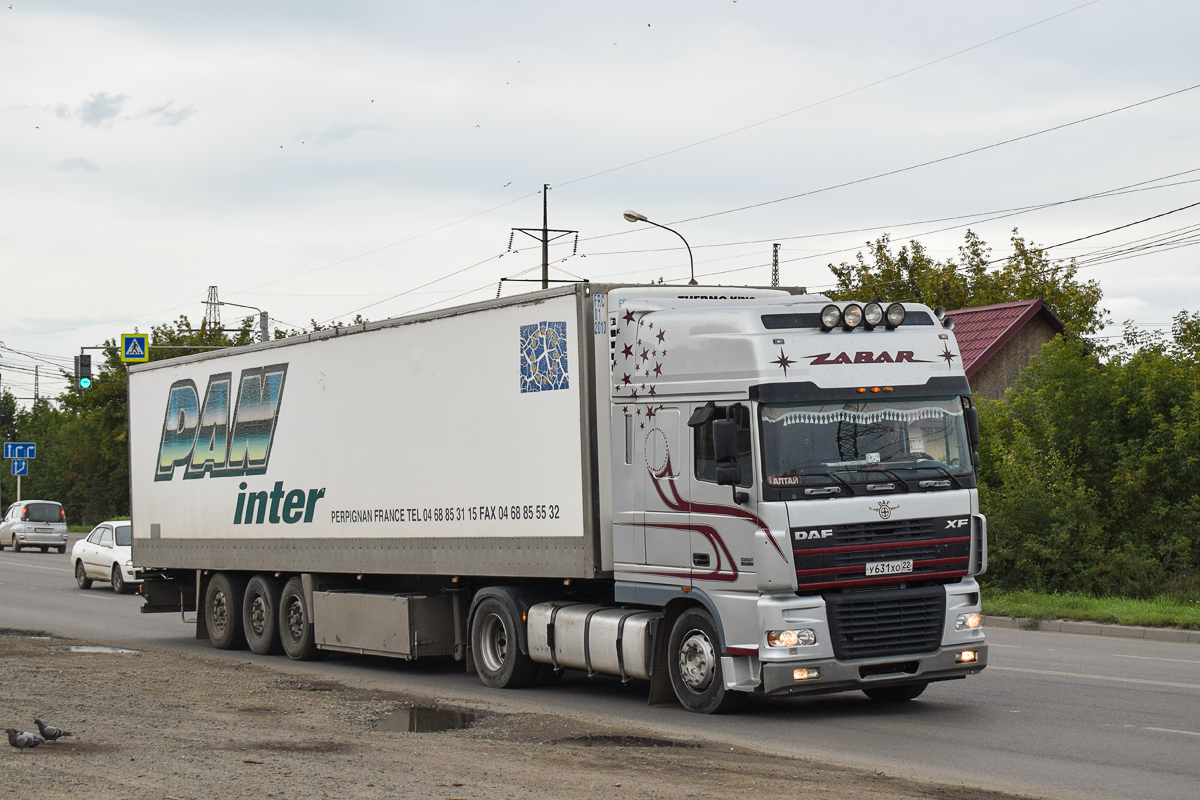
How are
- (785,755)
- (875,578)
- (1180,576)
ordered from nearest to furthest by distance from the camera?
(785,755) → (875,578) → (1180,576)

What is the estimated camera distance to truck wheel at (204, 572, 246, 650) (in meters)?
18.2

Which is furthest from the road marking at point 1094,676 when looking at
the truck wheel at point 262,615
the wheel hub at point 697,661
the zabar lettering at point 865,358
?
the truck wheel at point 262,615

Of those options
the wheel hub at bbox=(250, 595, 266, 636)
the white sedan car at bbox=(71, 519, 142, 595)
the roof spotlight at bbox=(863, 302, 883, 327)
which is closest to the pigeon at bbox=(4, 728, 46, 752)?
the roof spotlight at bbox=(863, 302, 883, 327)

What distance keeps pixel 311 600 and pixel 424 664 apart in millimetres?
1451

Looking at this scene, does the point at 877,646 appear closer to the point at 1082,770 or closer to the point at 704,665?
the point at 704,665

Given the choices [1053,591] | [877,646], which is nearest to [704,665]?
[877,646]

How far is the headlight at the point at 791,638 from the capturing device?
35.3 feet

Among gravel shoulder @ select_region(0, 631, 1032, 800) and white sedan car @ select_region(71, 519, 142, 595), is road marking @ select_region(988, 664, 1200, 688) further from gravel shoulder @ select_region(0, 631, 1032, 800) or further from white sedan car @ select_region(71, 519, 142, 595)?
white sedan car @ select_region(71, 519, 142, 595)

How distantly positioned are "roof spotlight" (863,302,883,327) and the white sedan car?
805 inches

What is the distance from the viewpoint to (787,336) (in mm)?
11281

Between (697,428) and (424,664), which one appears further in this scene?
(424,664)

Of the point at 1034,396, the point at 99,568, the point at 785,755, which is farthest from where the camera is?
the point at 99,568

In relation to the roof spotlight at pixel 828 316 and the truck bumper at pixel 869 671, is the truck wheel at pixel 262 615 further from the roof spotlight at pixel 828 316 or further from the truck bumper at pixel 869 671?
the roof spotlight at pixel 828 316

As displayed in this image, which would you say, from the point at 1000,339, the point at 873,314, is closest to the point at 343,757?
the point at 873,314
